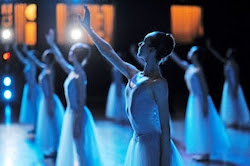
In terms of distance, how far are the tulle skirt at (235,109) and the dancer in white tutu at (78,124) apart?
557 centimetres

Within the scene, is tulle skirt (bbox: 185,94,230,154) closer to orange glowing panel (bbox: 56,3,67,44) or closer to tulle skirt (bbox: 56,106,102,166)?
tulle skirt (bbox: 56,106,102,166)

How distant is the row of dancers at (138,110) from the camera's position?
116 inches

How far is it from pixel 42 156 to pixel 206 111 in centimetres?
264

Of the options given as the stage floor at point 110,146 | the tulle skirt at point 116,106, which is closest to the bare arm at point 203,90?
the stage floor at point 110,146

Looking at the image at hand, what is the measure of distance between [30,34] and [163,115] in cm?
1247

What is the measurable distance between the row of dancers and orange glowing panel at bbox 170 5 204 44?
290 inches

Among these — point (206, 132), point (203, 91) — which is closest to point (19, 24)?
point (203, 91)

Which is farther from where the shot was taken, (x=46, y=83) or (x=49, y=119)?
(x=49, y=119)

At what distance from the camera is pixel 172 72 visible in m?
17.1

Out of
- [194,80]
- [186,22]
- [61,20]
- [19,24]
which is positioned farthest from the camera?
[186,22]

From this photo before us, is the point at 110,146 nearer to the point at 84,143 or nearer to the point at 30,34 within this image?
the point at 84,143

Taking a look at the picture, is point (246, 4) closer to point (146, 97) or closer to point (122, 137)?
point (122, 137)

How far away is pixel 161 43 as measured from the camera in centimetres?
294

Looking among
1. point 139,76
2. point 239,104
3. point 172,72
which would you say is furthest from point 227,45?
point 139,76
